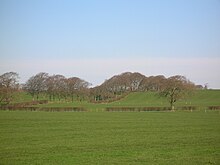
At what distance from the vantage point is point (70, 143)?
23094 mm

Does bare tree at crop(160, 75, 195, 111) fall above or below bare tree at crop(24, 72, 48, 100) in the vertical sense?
below

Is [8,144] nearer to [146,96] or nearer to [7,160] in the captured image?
[7,160]

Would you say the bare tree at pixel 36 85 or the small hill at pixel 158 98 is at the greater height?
the bare tree at pixel 36 85

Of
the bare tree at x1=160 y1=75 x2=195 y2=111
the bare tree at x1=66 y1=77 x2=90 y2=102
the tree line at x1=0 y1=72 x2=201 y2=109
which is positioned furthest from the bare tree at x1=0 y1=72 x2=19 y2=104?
the bare tree at x1=66 y1=77 x2=90 y2=102

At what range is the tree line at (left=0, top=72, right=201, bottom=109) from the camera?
3620 inches

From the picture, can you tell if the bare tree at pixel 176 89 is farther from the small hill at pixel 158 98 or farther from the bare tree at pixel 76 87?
the bare tree at pixel 76 87

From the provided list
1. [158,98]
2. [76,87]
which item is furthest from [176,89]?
[76,87]

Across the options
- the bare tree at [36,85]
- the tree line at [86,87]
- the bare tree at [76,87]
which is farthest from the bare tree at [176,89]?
the bare tree at [76,87]

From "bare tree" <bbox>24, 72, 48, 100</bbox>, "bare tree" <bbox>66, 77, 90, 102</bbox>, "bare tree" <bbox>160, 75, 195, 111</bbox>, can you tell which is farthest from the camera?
"bare tree" <bbox>66, 77, 90, 102</bbox>

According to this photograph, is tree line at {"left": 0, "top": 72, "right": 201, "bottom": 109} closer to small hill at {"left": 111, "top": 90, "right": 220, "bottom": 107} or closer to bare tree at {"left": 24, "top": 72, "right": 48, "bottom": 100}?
bare tree at {"left": 24, "top": 72, "right": 48, "bottom": 100}

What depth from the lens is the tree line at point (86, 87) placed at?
302 ft

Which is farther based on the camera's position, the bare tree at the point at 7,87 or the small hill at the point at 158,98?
the small hill at the point at 158,98

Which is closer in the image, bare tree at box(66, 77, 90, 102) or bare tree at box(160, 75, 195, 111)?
bare tree at box(160, 75, 195, 111)

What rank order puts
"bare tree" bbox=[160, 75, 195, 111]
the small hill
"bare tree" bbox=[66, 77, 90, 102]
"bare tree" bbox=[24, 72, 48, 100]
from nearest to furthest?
"bare tree" bbox=[160, 75, 195, 111] → the small hill → "bare tree" bbox=[24, 72, 48, 100] → "bare tree" bbox=[66, 77, 90, 102]
